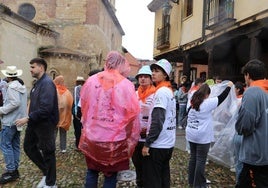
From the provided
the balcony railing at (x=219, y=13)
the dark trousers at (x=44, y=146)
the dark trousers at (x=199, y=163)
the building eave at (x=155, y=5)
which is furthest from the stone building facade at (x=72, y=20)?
the dark trousers at (x=199, y=163)

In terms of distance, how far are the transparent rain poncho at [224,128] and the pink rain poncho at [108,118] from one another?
3179 mm

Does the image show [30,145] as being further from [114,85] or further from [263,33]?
[263,33]

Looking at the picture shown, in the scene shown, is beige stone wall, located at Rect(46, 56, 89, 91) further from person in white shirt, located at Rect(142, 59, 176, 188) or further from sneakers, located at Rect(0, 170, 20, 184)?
person in white shirt, located at Rect(142, 59, 176, 188)

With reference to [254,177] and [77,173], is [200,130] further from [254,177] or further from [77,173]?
[77,173]

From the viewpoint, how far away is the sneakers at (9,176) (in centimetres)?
544

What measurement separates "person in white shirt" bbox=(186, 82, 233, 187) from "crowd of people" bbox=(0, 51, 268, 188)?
15 mm

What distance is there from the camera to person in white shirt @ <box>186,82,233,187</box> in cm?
489

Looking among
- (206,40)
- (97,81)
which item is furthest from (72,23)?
(97,81)

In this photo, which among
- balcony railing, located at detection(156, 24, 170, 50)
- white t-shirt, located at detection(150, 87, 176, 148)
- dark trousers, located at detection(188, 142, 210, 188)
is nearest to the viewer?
white t-shirt, located at detection(150, 87, 176, 148)

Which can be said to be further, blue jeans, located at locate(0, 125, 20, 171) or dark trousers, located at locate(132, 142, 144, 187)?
blue jeans, located at locate(0, 125, 20, 171)

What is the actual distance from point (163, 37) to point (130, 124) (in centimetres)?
1354

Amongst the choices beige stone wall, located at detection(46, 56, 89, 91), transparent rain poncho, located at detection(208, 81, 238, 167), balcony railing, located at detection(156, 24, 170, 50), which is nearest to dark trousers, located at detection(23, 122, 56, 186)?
transparent rain poncho, located at detection(208, 81, 238, 167)

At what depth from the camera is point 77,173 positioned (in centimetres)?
609

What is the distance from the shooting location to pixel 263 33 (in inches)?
353
